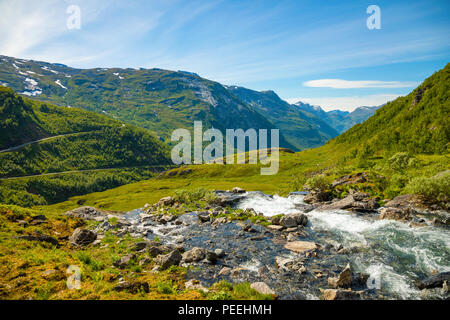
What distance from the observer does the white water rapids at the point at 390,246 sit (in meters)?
21.5

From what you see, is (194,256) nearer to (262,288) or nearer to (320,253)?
(262,288)

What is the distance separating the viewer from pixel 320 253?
2770 cm

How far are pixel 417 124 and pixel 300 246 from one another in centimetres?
11699

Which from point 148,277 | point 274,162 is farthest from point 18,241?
point 274,162

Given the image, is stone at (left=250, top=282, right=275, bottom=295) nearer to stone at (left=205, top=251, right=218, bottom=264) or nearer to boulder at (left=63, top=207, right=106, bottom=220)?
stone at (left=205, top=251, right=218, bottom=264)

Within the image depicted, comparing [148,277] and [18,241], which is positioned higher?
[18,241]

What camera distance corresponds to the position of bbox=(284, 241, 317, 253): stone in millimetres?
28828

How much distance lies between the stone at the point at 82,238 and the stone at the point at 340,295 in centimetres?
3326

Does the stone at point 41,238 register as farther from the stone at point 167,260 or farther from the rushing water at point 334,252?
the rushing water at point 334,252

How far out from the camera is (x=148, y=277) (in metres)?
22.0

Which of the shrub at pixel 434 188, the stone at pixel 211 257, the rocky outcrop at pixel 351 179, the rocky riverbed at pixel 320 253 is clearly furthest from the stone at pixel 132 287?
the rocky outcrop at pixel 351 179

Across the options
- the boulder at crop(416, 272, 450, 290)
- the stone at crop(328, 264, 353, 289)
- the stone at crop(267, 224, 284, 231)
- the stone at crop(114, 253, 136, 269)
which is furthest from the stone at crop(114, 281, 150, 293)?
the boulder at crop(416, 272, 450, 290)
